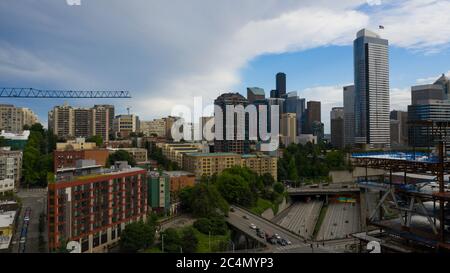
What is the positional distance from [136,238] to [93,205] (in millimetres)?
954

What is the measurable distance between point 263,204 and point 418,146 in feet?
20.5

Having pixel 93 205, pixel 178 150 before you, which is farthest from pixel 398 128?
pixel 93 205

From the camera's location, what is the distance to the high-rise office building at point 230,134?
51.5 feet

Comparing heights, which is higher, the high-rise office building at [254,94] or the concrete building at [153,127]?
the high-rise office building at [254,94]

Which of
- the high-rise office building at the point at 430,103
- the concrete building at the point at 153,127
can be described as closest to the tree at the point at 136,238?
the high-rise office building at the point at 430,103

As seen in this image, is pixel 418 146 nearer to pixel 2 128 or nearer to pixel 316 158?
pixel 316 158

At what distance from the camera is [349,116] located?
822 inches

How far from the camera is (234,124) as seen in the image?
16.3 m

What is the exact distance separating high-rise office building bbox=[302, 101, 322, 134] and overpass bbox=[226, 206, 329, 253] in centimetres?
1951

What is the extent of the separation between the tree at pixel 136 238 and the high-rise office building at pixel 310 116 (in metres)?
23.2

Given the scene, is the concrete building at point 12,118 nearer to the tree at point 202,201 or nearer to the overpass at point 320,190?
the tree at point 202,201

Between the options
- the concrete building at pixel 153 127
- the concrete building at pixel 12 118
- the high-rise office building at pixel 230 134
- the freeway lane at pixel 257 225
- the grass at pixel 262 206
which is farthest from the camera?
the concrete building at pixel 153 127
